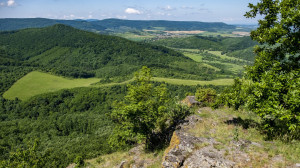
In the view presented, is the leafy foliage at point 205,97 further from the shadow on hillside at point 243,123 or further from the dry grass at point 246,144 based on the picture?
the shadow on hillside at point 243,123

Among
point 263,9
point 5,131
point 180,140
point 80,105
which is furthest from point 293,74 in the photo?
point 80,105

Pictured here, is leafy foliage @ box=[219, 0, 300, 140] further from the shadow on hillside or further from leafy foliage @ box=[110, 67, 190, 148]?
leafy foliage @ box=[110, 67, 190, 148]

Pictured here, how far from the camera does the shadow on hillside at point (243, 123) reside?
21745 millimetres

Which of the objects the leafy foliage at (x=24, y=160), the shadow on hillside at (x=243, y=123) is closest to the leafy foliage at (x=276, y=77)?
the shadow on hillside at (x=243, y=123)

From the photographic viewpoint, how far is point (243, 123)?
22.7 m

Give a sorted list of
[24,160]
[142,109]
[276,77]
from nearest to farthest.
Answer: [276,77] < [142,109] < [24,160]

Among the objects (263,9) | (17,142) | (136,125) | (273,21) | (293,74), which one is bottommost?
(17,142)

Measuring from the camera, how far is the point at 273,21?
1775cm

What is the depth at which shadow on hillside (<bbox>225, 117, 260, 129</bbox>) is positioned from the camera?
71.3 ft

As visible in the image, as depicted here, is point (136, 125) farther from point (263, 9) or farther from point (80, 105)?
point (80, 105)

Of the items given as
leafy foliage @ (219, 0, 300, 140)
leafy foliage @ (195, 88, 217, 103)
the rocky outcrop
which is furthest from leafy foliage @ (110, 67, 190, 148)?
leafy foliage @ (195, 88, 217, 103)

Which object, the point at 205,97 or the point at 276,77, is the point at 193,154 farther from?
the point at 205,97

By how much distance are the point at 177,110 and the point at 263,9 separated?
17.4 meters

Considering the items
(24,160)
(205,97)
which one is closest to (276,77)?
(205,97)
